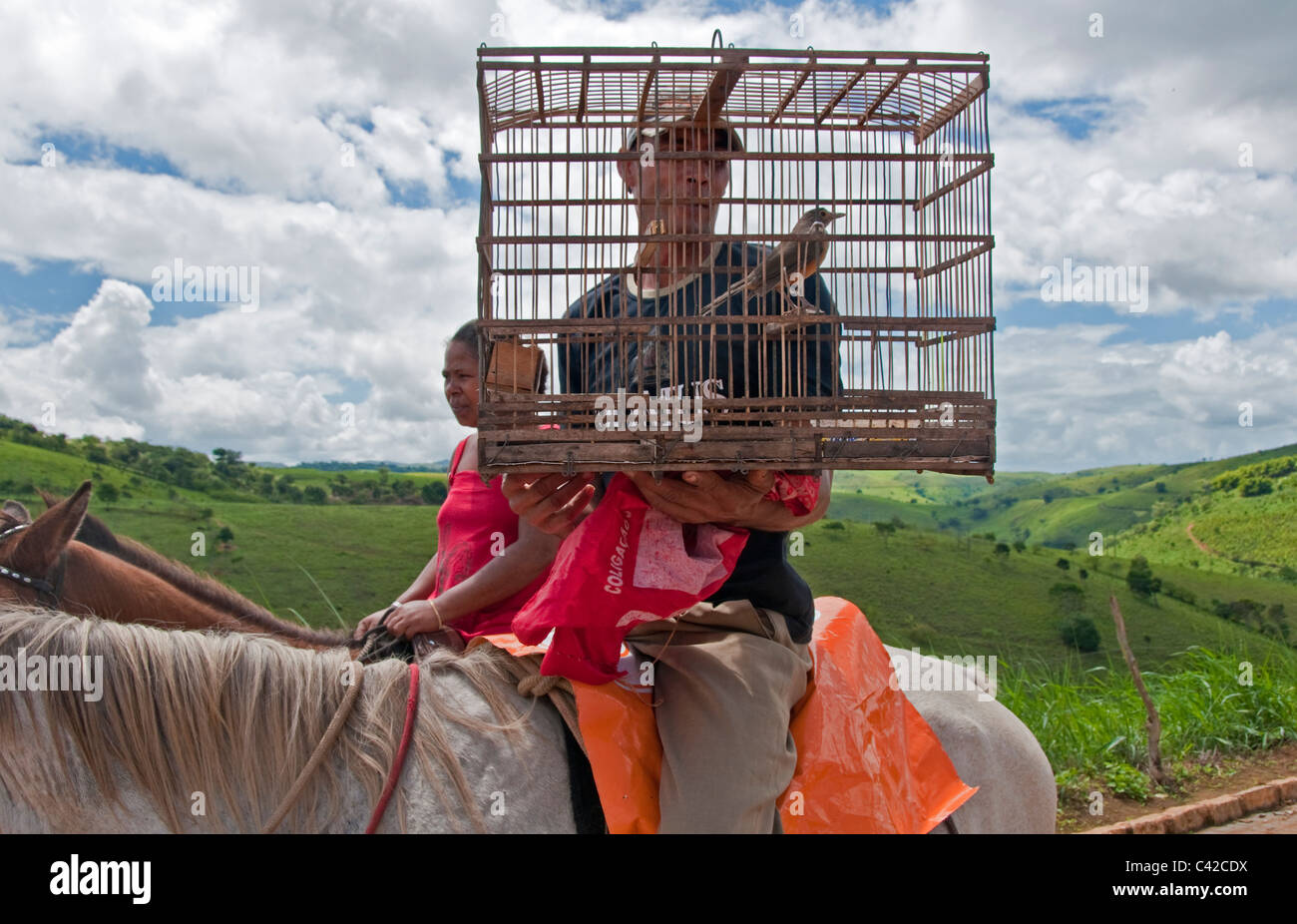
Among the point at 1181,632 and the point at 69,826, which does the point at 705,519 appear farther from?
the point at 1181,632

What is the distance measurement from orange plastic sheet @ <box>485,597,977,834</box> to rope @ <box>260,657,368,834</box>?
1.36 feet

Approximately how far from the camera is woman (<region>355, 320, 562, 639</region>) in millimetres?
2625

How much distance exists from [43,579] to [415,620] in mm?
1805

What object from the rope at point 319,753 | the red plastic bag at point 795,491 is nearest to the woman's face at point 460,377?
the rope at point 319,753

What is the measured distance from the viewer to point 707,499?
1.86m

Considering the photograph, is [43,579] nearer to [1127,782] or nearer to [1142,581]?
[1127,782]

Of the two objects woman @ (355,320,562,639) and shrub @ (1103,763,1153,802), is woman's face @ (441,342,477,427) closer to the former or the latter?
woman @ (355,320,562,639)

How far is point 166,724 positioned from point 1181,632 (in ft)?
35.5

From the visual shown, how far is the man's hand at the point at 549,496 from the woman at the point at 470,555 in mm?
586

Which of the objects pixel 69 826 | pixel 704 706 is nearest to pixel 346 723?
pixel 69 826

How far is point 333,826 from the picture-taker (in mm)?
1795

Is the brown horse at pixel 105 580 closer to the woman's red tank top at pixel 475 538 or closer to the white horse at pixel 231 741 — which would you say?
the woman's red tank top at pixel 475 538

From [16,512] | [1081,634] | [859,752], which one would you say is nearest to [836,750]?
[859,752]

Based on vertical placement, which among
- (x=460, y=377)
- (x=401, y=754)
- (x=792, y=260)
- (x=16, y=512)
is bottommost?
(x=401, y=754)
